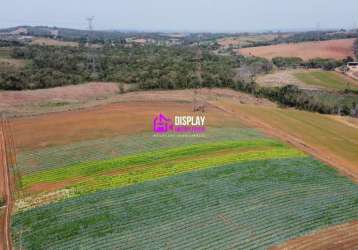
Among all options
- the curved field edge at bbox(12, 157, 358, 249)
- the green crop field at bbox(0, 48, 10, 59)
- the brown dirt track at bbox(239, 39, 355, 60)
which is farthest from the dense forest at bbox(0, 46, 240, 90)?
the curved field edge at bbox(12, 157, 358, 249)

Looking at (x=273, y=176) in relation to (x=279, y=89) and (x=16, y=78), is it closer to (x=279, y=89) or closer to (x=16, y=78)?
(x=279, y=89)

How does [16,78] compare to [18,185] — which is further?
[16,78]

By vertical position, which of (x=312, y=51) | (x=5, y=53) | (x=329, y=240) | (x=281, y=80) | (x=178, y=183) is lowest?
(x=329, y=240)

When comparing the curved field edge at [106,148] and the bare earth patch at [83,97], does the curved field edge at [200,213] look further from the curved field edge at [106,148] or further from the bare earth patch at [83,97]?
the bare earth patch at [83,97]

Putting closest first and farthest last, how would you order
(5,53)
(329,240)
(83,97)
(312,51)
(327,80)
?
(329,240)
(83,97)
(327,80)
(5,53)
(312,51)

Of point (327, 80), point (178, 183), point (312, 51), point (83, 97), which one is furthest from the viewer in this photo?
point (312, 51)

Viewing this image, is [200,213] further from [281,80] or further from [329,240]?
[281,80]

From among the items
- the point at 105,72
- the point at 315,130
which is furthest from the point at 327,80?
the point at 105,72

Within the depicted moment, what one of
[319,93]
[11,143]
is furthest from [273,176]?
[319,93]
